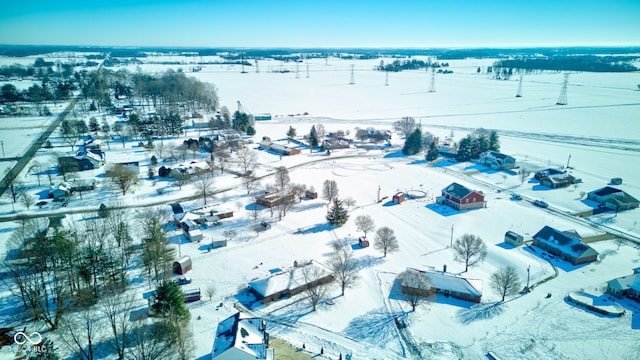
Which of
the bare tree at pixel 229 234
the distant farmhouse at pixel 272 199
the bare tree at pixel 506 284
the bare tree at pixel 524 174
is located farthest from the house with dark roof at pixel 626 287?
the bare tree at pixel 229 234

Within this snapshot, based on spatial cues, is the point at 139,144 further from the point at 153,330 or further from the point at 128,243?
the point at 153,330

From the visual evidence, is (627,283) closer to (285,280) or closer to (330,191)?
(285,280)

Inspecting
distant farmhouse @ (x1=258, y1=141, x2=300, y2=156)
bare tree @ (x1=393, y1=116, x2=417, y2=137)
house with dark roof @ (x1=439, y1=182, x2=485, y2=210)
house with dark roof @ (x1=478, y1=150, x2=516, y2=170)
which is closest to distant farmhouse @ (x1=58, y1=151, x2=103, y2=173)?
distant farmhouse @ (x1=258, y1=141, x2=300, y2=156)

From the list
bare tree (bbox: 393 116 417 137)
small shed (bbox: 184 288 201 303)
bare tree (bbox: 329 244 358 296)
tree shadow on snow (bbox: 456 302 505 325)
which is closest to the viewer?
tree shadow on snow (bbox: 456 302 505 325)

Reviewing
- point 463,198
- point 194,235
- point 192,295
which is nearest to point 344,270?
point 192,295

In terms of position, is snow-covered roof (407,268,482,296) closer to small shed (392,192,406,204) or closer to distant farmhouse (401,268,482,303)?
distant farmhouse (401,268,482,303)

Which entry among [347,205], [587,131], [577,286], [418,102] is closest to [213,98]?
[418,102]
